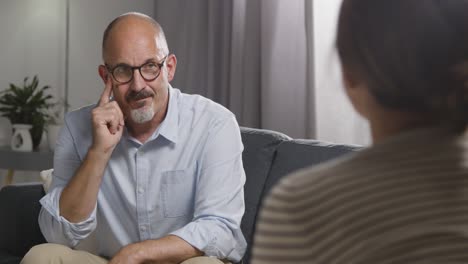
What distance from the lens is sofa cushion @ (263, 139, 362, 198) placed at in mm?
2279

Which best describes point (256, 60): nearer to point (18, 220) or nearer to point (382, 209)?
point (18, 220)

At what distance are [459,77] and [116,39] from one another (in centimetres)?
146

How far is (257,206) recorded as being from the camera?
2.43 meters

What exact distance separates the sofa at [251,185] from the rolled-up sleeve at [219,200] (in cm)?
31

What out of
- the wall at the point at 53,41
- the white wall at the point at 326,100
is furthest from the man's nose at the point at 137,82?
the wall at the point at 53,41

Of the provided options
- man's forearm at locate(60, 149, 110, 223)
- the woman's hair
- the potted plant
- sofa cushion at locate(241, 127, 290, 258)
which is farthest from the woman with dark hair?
the potted plant

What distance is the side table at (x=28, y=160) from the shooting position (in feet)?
13.5

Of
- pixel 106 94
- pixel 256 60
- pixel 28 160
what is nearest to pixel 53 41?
pixel 28 160

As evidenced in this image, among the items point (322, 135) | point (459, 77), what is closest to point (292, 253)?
point (459, 77)

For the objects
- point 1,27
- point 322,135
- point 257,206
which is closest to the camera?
point 257,206

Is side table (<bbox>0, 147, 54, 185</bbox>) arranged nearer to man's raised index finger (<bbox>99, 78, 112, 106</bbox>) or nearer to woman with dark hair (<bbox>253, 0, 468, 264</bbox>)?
man's raised index finger (<bbox>99, 78, 112, 106</bbox>)

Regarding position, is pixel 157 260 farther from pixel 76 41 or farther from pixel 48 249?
pixel 76 41

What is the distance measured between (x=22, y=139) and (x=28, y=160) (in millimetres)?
191

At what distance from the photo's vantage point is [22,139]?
426cm
